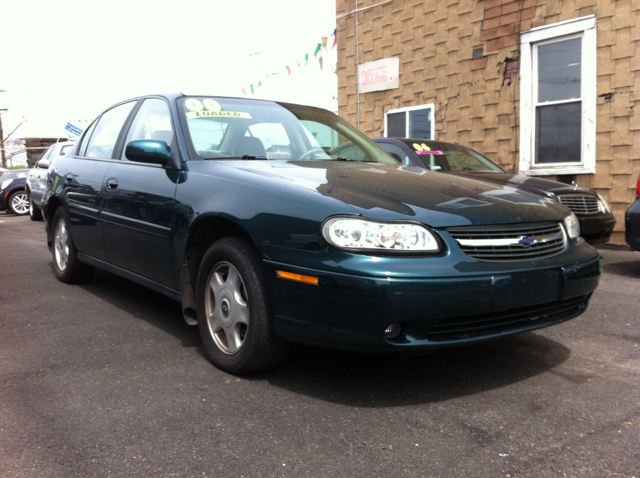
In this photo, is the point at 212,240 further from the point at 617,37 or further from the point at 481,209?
the point at 617,37

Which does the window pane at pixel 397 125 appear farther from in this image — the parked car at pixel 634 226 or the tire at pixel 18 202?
the tire at pixel 18 202

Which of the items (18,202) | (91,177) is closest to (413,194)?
(91,177)

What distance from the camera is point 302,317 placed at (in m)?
2.79

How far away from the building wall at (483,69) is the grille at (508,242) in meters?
5.87

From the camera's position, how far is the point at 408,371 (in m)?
3.25

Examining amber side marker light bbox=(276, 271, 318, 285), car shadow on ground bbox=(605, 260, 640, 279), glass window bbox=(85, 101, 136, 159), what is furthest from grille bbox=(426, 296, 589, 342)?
car shadow on ground bbox=(605, 260, 640, 279)

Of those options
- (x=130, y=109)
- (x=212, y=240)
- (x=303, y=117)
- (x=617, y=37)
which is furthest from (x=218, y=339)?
(x=617, y=37)

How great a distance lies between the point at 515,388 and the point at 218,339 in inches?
60.3

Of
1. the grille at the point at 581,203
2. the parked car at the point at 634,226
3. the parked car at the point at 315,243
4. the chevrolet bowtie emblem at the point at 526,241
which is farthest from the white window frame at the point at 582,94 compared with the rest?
the chevrolet bowtie emblem at the point at 526,241

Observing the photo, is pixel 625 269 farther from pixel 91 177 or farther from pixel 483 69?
pixel 91 177

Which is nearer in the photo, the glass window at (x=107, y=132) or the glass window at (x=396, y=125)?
the glass window at (x=107, y=132)

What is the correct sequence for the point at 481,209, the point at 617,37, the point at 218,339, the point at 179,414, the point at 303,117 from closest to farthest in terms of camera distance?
the point at 179,414 → the point at 481,209 → the point at 218,339 → the point at 303,117 → the point at 617,37

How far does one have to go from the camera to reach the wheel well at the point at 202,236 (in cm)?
329

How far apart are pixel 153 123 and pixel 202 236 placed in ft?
3.80
